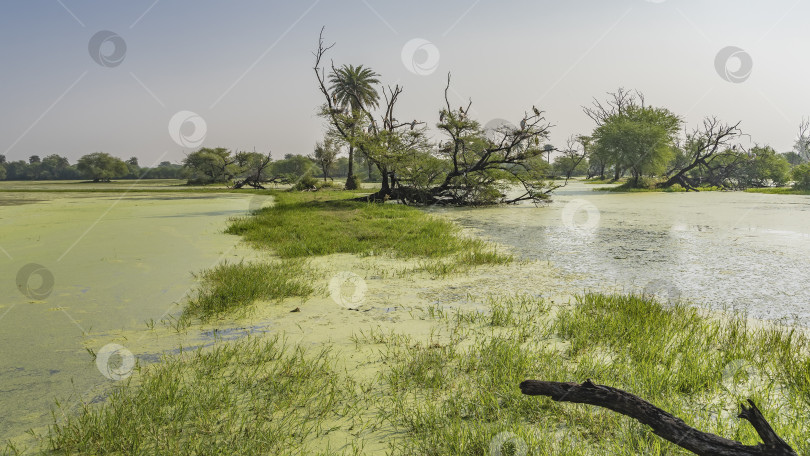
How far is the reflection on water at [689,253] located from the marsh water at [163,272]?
0.07 ft

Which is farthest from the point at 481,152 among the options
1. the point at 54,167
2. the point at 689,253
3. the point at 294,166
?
the point at 54,167

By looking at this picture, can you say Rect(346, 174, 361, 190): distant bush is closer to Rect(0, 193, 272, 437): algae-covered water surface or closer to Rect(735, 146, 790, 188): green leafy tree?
Rect(0, 193, 272, 437): algae-covered water surface

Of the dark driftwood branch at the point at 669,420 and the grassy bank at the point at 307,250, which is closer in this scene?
the dark driftwood branch at the point at 669,420

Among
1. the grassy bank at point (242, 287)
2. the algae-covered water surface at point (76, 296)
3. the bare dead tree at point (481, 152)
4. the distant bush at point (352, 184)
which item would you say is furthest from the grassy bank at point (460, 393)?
the distant bush at point (352, 184)

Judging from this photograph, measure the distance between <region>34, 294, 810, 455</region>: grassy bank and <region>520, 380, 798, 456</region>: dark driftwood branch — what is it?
0.62 m

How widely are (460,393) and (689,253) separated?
22.4 ft

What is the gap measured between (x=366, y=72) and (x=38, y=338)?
38.8 m

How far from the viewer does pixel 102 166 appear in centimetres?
6394

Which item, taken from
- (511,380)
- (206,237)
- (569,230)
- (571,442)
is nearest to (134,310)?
(511,380)

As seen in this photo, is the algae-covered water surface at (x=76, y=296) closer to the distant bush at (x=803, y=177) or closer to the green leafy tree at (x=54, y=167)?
the distant bush at (x=803, y=177)

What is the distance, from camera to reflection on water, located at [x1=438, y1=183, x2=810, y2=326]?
16.1ft

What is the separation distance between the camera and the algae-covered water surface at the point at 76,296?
2736 millimetres

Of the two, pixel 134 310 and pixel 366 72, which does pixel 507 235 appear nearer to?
pixel 134 310

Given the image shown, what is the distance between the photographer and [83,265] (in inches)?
249
